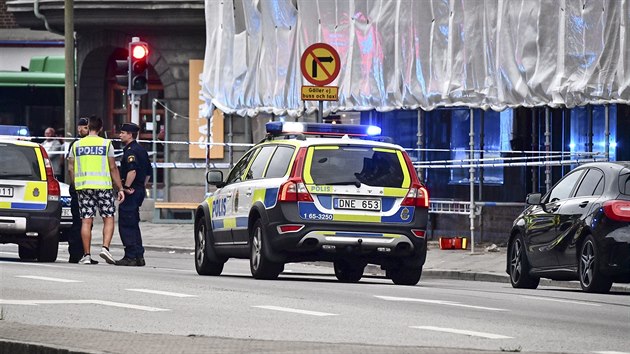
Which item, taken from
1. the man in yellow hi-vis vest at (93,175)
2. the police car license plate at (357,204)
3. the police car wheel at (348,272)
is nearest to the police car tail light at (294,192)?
the police car license plate at (357,204)

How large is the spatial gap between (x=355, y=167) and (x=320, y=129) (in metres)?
1.72

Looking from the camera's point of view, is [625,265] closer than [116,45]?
Yes

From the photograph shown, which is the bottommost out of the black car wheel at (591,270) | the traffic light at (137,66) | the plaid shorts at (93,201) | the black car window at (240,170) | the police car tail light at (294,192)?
the black car wheel at (591,270)

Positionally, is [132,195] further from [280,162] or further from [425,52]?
[425,52]

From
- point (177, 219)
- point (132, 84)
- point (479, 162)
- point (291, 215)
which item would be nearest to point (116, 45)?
point (177, 219)

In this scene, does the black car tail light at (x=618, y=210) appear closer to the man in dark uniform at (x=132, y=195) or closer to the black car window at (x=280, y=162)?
the black car window at (x=280, y=162)

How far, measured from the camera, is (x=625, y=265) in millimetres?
17641

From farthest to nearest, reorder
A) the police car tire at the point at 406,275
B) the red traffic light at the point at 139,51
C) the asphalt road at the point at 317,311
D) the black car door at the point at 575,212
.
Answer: the red traffic light at the point at 139,51 → the police car tire at the point at 406,275 → the black car door at the point at 575,212 → the asphalt road at the point at 317,311

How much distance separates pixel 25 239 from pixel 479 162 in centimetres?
827

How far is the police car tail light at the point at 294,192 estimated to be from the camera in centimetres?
1862

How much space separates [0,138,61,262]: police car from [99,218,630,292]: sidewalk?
457 cm

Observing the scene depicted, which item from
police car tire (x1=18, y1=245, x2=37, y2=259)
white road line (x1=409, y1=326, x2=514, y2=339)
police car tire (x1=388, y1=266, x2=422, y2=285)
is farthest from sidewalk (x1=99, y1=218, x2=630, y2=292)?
white road line (x1=409, y1=326, x2=514, y2=339)

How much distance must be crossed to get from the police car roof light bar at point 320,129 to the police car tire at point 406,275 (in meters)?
1.83

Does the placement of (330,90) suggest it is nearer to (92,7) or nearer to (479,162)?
(479,162)
